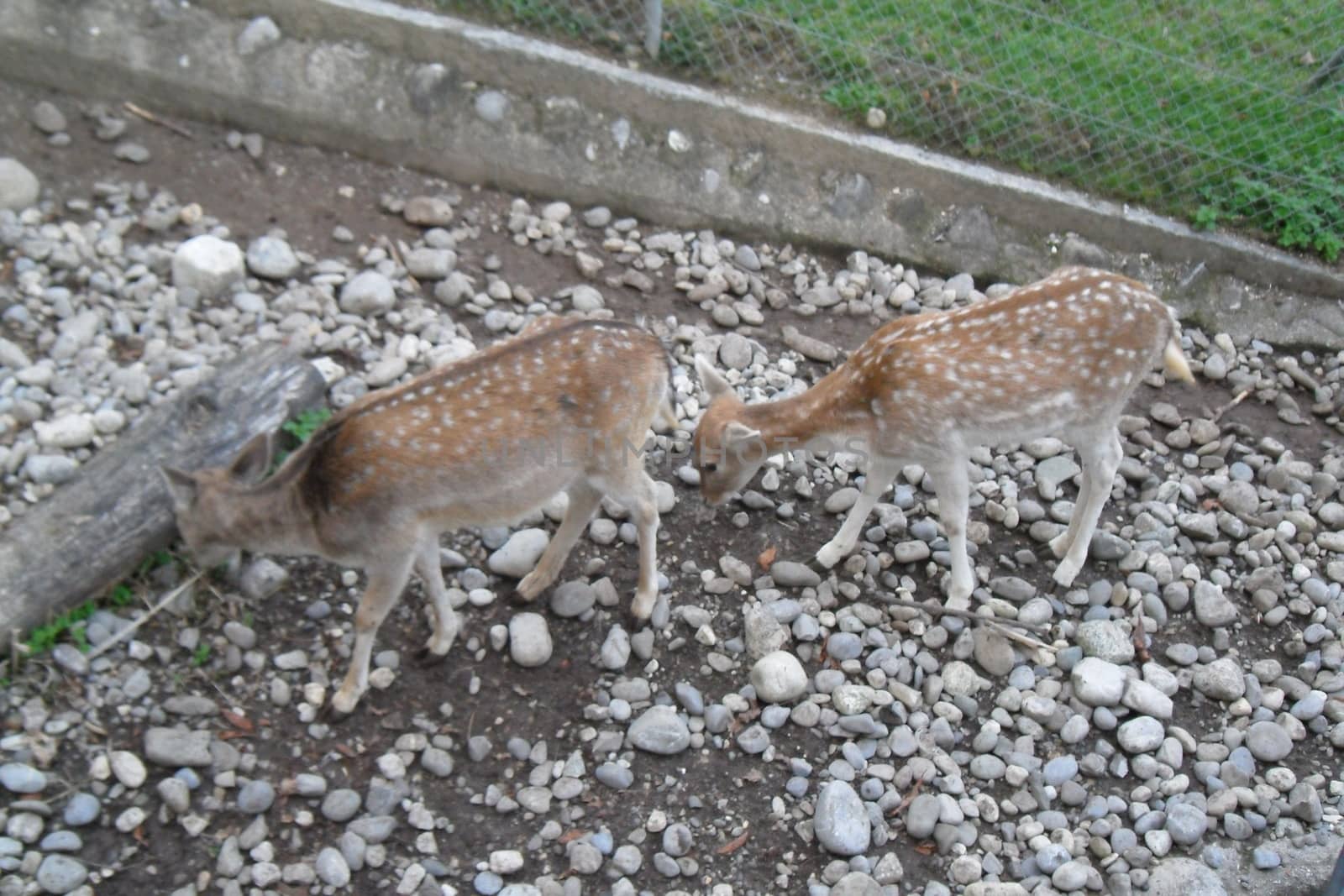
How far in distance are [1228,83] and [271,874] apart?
6.77 m

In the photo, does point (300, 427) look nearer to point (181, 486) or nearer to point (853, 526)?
point (181, 486)

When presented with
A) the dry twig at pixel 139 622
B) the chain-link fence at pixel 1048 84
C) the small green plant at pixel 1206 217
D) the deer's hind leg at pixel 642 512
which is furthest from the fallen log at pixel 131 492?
the small green plant at pixel 1206 217

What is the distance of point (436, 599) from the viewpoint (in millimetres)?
4832

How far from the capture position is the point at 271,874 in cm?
425

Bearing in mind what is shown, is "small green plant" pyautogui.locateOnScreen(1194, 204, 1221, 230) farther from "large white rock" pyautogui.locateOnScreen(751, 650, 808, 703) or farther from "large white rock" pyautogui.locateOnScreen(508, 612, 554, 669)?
"large white rock" pyautogui.locateOnScreen(508, 612, 554, 669)

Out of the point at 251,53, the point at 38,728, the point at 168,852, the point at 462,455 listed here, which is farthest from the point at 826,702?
the point at 251,53

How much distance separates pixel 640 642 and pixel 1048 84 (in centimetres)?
441

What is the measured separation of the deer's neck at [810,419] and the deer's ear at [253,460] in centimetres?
198

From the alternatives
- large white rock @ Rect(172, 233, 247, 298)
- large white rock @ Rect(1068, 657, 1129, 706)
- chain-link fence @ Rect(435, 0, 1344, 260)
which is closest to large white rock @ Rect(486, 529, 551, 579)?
large white rock @ Rect(172, 233, 247, 298)

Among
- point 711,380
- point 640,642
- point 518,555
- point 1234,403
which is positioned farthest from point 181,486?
point 1234,403

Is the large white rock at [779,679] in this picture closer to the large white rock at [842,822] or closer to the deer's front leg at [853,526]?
the large white rock at [842,822]

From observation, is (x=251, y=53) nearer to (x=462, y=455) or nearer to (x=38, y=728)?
(x=462, y=455)

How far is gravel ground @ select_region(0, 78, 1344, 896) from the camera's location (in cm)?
445

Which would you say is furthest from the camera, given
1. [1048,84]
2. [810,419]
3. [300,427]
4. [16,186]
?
[1048,84]
